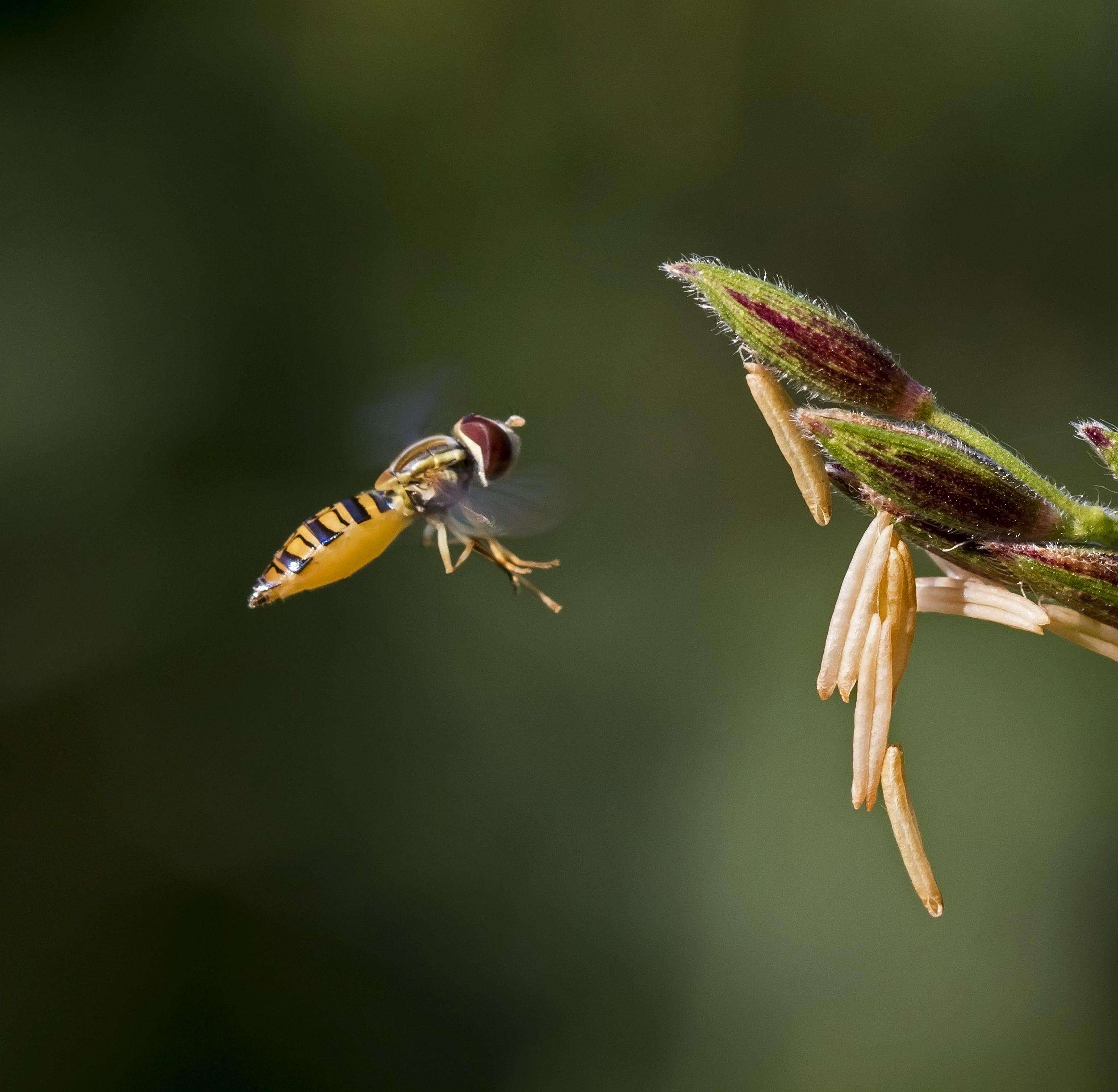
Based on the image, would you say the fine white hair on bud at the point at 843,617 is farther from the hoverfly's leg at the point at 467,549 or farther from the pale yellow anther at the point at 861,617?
the hoverfly's leg at the point at 467,549

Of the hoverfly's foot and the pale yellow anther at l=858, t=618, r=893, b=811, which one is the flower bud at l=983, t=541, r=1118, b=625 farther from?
the hoverfly's foot

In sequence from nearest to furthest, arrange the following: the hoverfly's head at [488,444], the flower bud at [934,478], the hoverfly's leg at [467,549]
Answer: the flower bud at [934,478] < the hoverfly's leg at [467,549] < the hoverfly's head at [488,444]

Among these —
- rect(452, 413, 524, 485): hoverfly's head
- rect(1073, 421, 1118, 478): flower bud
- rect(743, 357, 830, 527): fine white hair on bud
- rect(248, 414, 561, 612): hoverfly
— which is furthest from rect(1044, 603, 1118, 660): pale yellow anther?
rect(452, 413, 524, 485): hoverfly's head

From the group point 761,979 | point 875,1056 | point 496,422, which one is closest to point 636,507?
point 761,979

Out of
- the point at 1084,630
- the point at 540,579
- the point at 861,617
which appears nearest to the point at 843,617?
the point at 861,617

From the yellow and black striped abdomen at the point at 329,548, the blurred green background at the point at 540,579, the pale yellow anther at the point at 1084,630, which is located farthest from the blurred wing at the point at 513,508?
the blurred green background at the point at 540,579

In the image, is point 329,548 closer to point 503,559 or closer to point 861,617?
point 503,559
